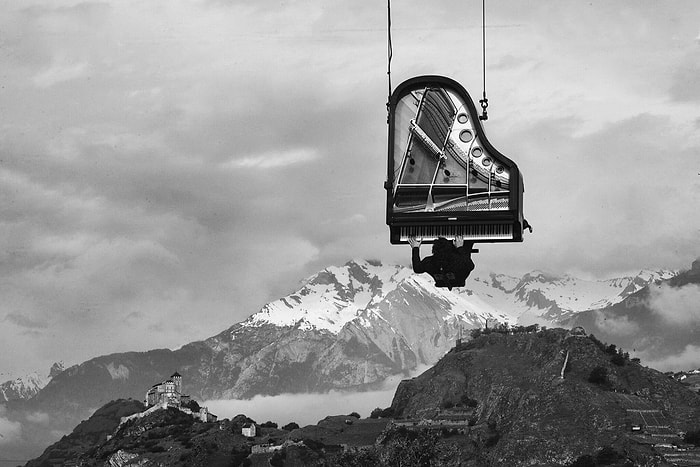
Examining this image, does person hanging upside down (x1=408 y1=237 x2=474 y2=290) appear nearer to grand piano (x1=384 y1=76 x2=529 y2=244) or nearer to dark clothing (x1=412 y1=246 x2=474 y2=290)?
dark clothing (x1=412 y1=246 x2=474 y2=290)

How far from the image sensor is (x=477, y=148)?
33344 mm

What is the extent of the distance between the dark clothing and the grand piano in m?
0.47

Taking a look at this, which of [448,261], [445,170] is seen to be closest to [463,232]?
[448,261]

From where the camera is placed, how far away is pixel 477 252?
34.4 m

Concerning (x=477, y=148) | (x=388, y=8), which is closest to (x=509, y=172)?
(x=477, y=148)

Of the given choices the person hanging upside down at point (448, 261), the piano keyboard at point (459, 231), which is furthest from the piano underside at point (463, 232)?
the person hanging upside down at point (448, 261)

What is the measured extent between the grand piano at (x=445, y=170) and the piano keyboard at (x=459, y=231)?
0.02 meters

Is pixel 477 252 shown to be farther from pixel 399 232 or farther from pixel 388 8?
pixel 388 8

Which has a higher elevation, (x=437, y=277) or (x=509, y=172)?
(x=509, y=172)

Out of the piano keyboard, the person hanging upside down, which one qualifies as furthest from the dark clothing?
the piano keyboard

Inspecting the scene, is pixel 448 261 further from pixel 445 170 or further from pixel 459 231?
pixel 445 170

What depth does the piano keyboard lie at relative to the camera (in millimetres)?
33750

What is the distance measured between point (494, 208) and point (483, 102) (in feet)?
7.57

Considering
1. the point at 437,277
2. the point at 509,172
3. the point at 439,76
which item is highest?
the point at 439,76
